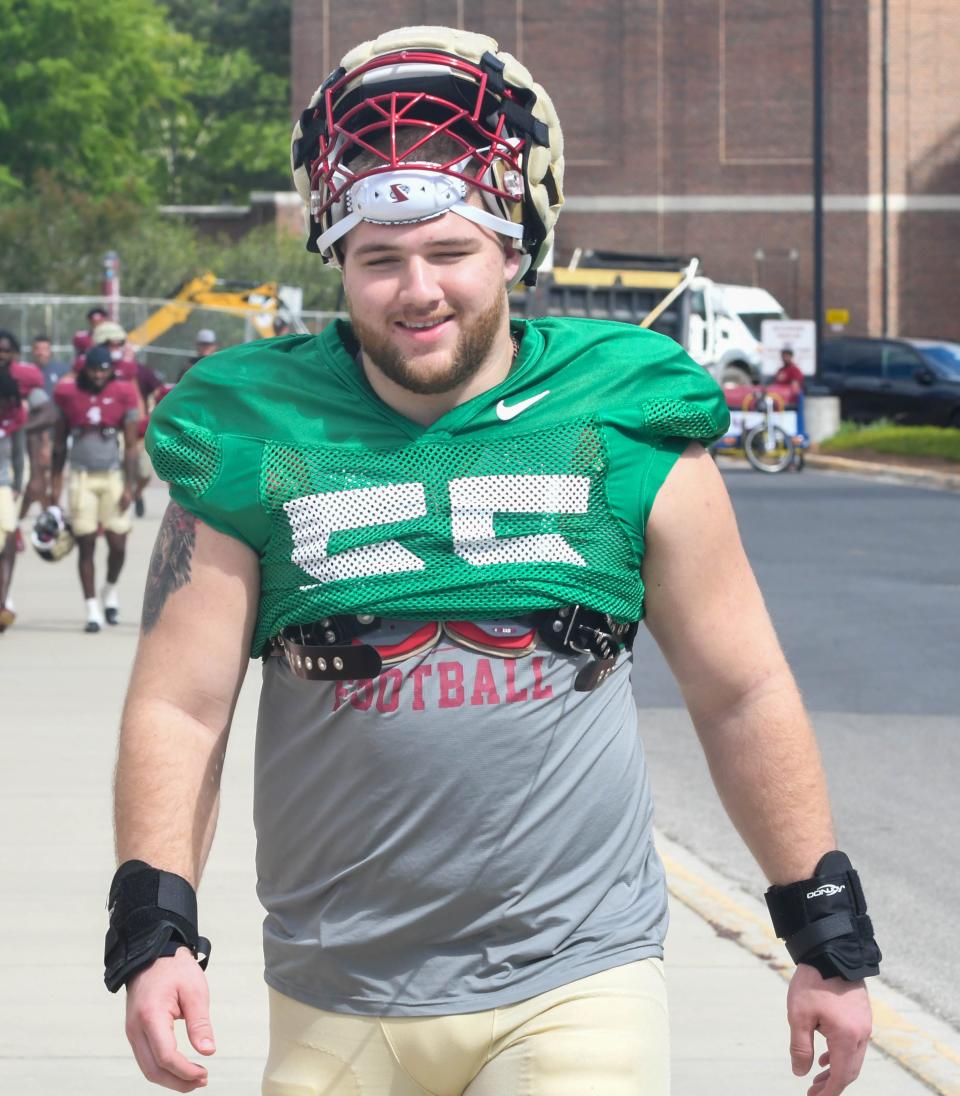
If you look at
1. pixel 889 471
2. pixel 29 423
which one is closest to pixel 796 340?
pixel 889 471

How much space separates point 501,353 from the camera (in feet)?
9.84

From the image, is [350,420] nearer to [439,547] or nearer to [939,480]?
[439,547]

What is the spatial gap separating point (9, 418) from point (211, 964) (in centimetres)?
870

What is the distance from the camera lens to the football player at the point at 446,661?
283 centimetres

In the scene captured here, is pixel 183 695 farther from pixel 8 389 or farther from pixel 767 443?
pixel 767 443

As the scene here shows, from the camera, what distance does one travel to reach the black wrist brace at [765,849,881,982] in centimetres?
293

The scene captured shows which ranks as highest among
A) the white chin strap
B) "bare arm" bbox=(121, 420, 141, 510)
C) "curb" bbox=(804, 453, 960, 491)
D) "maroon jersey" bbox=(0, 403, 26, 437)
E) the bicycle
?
the white chin strap

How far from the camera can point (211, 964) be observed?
618cm

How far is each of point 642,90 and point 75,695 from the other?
47715mm

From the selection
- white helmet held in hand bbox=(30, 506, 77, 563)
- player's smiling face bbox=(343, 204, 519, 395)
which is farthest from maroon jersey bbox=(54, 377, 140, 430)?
player's smiling face bbox=(343, 204, 519, 395)

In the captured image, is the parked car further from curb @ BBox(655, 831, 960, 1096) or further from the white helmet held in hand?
curb @ BBox(655, 831, 960, 1096)

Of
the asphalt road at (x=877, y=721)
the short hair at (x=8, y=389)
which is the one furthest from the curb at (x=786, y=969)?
the short hair at (x=8, y=389)

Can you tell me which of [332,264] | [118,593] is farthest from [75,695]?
[332,264]

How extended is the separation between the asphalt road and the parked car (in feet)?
56.8
